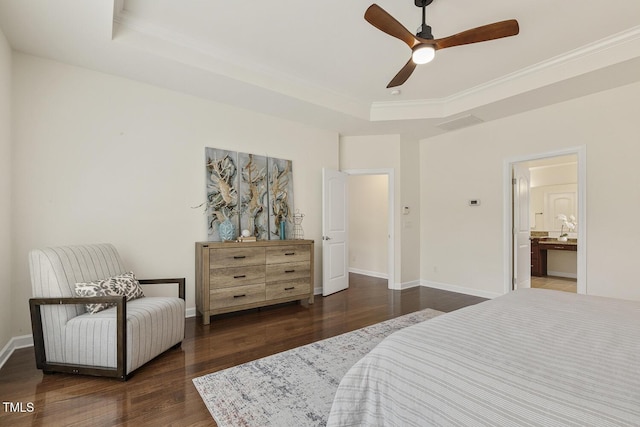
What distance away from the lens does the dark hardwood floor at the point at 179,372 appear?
72.5 inches

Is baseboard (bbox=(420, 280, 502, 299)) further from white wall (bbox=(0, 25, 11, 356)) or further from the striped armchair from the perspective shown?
white wall (bbox=(0, 25, 11, 356))

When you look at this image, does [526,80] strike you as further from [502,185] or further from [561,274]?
[561,274]

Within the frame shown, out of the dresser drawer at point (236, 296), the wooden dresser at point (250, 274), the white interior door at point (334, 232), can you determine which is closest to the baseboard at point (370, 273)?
the white interior door at point (334, 232)

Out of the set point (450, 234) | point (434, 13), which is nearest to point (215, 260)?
point (434, 13)

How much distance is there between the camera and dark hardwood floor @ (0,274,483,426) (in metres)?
1.84

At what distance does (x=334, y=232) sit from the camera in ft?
16.7

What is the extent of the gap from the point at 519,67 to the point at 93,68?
15.4 feet

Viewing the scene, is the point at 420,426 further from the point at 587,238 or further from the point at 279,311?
the point at 587,238

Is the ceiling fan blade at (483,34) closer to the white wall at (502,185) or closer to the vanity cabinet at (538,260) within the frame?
the white wall at (502,185)

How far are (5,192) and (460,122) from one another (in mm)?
5475

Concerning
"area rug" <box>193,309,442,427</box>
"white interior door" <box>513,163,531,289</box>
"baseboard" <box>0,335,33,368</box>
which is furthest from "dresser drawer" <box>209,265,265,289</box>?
"white interior door" <box>513,163,531,289</box>

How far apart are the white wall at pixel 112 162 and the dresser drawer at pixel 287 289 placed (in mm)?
980

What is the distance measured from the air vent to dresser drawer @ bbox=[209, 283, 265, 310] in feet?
12.1

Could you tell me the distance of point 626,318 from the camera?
1.63m
